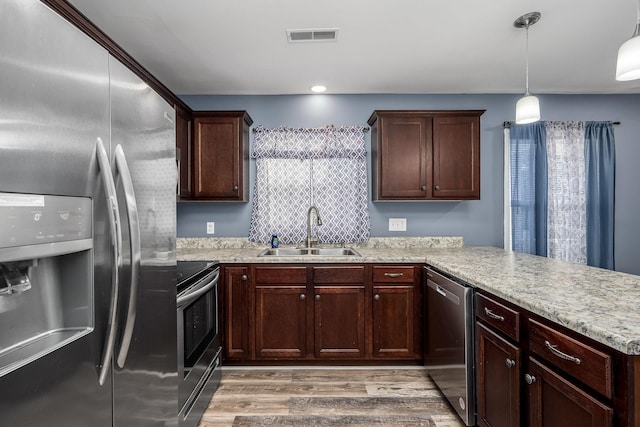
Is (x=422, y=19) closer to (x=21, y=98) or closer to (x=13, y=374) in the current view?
(x=21, y=98)

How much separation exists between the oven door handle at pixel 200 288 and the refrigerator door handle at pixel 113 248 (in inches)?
28.8

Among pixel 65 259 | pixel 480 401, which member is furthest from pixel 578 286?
pixel 65 259

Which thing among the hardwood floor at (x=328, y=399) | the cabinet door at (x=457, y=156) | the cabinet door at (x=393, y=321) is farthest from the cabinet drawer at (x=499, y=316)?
the cabinet door at (x=457, y=156)

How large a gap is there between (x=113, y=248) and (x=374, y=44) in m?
2.12

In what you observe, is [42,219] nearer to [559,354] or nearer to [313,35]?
[559,354]

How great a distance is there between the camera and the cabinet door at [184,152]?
2.70m

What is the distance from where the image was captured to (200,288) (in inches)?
81.8

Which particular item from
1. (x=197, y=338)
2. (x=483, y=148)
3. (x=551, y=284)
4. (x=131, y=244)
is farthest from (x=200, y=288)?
(x=483, y=148)

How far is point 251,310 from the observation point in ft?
8.70

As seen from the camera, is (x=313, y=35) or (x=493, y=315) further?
(x=313, y=35)

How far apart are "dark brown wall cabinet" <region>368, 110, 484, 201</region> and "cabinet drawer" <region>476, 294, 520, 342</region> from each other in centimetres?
141

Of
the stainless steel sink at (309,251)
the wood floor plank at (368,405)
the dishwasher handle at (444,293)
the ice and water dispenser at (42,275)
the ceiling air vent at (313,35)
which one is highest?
the ceiling air vent at (313,35)

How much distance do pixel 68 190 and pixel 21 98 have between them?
222mm

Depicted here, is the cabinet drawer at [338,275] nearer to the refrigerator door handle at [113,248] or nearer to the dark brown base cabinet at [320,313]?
the dark brown base cabinet at [320,313]
